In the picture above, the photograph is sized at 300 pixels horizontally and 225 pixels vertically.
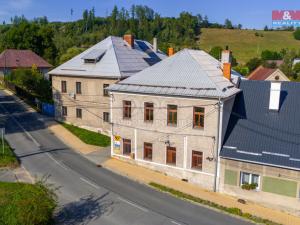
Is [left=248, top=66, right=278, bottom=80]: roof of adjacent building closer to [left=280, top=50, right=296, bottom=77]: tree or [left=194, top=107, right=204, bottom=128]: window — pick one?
[left=280, top=50, right=296, bottom=77]: tree

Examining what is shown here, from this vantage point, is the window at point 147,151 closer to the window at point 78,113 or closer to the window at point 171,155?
the window at point 171,155

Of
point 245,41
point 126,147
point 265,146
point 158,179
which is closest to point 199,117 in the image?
point 265,146

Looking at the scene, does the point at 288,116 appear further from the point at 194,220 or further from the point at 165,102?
the point at 194,220

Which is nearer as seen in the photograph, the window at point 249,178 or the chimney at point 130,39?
the window at point 249,178

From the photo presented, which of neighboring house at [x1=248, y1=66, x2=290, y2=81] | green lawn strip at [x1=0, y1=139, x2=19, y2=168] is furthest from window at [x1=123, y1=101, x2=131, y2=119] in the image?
neighboring house at [x1=248, y1=66, x2=290, y2=81]

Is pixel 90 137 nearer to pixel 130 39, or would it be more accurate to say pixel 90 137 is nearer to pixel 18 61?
pixel 130 39

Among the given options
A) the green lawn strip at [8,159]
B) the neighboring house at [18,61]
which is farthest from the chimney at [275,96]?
the neighboring house at [18,61]

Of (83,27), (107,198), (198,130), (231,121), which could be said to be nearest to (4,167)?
(107,198)
